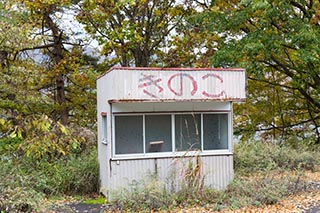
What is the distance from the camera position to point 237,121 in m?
18.8

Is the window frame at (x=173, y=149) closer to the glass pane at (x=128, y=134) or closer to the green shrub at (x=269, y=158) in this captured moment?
the glass pane at (x=128, y=134)

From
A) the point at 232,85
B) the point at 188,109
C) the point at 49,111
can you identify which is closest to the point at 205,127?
the point at 188,109

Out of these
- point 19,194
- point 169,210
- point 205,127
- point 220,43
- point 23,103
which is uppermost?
point 220,43

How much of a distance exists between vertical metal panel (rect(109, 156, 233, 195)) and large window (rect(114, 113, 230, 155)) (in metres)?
0.27

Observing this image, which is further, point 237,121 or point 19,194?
point 237,121

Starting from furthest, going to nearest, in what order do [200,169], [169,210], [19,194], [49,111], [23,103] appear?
[49,111]
[23,103]
[200,169]
[169,210]
[19,194]

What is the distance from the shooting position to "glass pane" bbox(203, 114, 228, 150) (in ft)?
31.9

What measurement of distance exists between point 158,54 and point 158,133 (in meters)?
8.17

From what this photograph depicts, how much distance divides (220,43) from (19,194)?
1100 centimetres

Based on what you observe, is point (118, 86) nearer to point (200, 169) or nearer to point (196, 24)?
point (200, 169)

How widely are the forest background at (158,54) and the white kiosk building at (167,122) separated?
219 centimetres

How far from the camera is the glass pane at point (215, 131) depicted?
9730 mm

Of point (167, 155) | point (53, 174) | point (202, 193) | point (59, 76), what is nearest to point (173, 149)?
point (167, 155)

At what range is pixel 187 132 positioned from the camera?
963 centimetres
